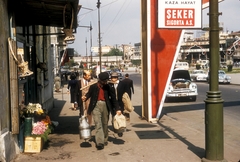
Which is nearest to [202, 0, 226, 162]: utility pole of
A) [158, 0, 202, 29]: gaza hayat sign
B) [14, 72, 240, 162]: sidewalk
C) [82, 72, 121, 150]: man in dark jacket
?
[14, 72, 240, 162]: sidewalk

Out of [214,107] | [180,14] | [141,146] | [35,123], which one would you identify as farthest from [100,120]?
[180,14]

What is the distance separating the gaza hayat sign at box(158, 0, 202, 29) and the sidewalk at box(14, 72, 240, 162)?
9.30ft

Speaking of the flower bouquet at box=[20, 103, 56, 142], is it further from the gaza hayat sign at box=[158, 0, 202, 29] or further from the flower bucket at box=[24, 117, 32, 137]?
the gaza hayat sign at box=[158, 0, 202, 29]

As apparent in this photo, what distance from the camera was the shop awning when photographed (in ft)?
27.7

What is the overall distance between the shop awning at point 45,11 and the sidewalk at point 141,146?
297 centimetres

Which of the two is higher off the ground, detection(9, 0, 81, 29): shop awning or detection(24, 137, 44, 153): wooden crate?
detection(9, 0, 81, 29): shop awning

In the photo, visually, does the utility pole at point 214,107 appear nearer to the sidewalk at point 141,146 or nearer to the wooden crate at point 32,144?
the sidewalk at point 141,146

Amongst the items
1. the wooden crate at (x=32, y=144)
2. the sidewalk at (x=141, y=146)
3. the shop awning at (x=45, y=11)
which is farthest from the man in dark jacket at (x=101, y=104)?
the shop awning at (x=45, y=11)

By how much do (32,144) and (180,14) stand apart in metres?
4.34

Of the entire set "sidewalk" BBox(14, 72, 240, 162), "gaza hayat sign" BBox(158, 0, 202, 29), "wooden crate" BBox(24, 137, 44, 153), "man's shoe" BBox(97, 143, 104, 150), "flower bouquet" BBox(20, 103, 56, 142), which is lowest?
"sidewalk" BBox(14, 72, 240, 162)

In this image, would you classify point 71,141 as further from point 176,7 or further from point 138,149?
point 176,7

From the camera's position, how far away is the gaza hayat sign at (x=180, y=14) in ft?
27.7

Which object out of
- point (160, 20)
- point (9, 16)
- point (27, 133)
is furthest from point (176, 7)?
point (27, 133)

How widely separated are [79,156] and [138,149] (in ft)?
4.74
